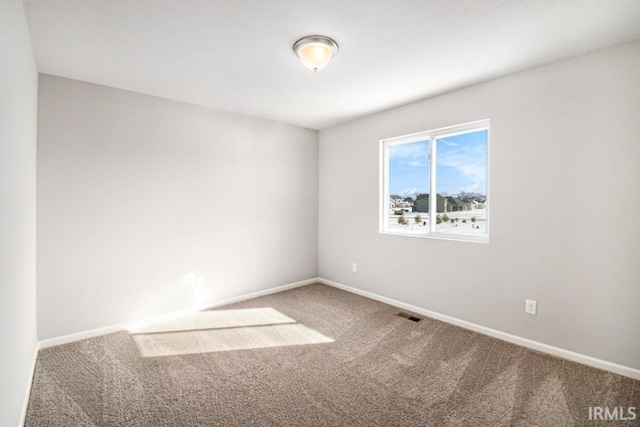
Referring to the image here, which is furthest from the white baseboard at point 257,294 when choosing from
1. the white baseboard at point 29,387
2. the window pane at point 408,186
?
the window pane at point 408,186

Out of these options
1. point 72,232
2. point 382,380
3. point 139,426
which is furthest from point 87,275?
point 382,380

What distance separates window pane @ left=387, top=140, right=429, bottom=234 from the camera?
12.2 ft

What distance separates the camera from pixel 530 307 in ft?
8.92

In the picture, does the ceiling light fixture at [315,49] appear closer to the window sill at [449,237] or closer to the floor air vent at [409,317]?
the window sill at [449,237]

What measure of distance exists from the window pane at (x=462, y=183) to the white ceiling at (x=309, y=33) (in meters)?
0.60

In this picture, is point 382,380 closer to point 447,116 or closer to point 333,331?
point 333,331

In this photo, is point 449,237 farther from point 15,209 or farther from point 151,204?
point 15,209

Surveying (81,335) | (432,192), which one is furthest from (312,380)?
(432,192)

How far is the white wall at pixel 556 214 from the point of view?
7.47ft

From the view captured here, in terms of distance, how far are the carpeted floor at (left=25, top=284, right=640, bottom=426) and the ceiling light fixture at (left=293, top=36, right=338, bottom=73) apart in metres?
2.38

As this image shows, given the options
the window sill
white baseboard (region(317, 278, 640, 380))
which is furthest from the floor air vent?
the window sill

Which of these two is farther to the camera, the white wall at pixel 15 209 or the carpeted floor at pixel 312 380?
the carpeted floor at pixel 312 380

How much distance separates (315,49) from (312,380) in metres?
2.44

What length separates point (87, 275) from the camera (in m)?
2.96
